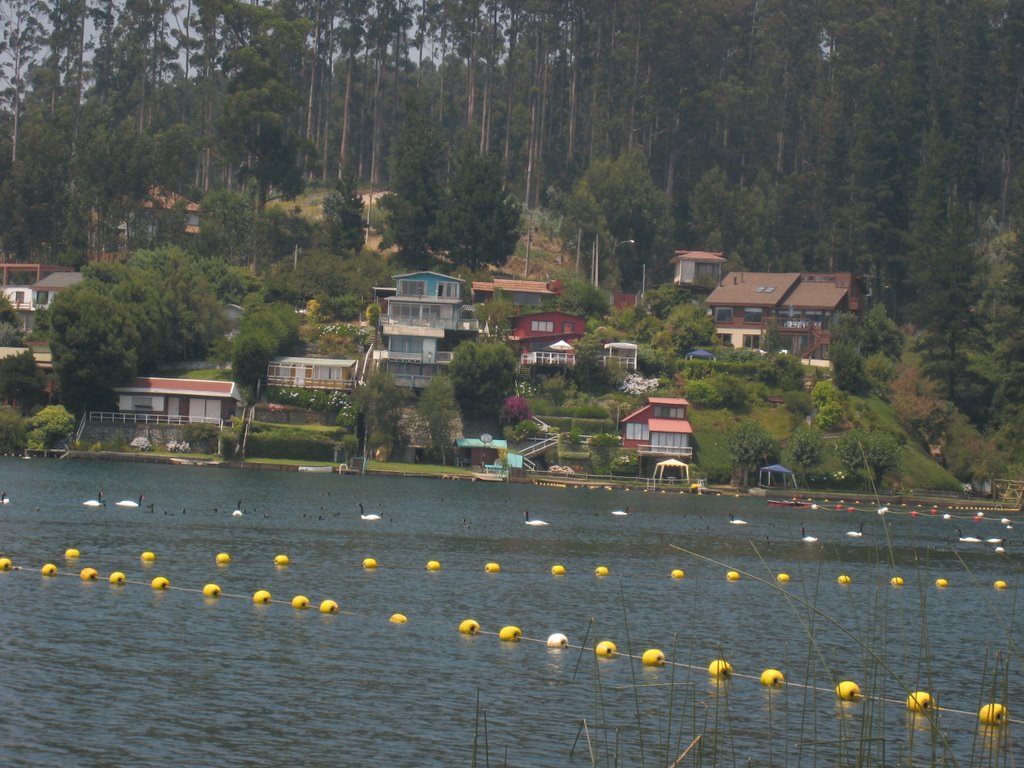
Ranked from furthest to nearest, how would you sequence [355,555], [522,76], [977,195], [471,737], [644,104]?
[522,76]
[644,104]
[977,195]
[355,555]
[471,737]

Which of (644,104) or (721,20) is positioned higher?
(721,20)

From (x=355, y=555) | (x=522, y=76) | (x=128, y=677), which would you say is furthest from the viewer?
(x=522, y=76)

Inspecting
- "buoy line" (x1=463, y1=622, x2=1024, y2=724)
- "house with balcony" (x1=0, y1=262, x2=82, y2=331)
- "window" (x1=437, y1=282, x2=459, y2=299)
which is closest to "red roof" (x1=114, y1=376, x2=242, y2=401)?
"house with balcony" (x1=0, y1=262, x2=82, y2=331)

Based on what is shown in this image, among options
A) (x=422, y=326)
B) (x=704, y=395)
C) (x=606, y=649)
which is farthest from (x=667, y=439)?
(x=606, y=649)

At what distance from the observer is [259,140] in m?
124

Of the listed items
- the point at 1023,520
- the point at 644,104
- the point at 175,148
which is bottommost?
the point at 1023,520

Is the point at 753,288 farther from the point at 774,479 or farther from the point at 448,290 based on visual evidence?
the point at 774,479

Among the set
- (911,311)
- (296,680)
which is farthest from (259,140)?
(296,680)

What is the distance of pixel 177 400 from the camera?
97875mm

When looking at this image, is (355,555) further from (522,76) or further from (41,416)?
(522,76)

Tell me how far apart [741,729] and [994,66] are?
5015 inches

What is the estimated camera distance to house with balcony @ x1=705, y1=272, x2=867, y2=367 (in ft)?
384

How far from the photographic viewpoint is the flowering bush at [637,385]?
345 ft

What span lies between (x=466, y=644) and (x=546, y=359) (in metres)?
73.4
